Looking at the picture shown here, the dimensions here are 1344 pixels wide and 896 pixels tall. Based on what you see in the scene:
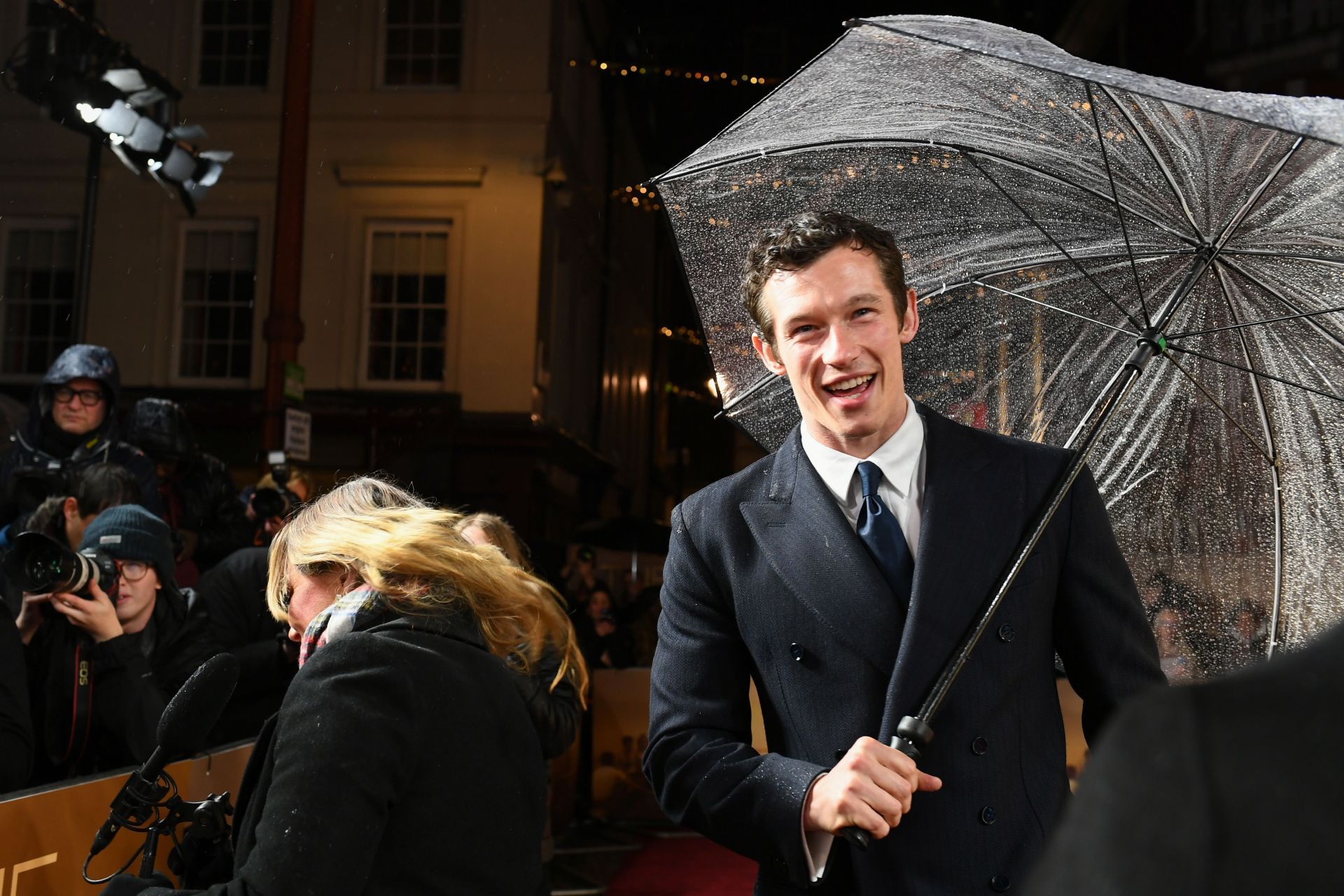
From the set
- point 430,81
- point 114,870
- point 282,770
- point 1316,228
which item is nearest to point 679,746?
point 282,770

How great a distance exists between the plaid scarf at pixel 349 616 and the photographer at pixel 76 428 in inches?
104

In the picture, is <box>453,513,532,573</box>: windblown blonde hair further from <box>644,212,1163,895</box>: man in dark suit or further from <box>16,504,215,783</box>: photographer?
<box>644,212,1163,895</box>: man in dark suit

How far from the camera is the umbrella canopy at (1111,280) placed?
6.90 feet

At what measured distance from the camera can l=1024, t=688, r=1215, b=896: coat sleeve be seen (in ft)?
1.42

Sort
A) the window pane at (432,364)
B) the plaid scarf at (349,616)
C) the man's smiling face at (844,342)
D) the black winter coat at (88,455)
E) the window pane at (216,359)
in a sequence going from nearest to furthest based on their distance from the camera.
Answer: the man's smiling face at (844,342) < the plaid scarf at (349,616) < the black winter coat at (88,455) < the window pane at (216,359) < the window pane at (432,364)

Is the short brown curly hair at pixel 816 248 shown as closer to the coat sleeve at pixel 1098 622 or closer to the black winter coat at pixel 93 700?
the coat sleeve at pixel 1098 622

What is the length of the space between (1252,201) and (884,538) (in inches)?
35.3

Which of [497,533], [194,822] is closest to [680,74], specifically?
[497,533]

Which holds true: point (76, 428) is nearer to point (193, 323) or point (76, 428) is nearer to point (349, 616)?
point (349, 616)

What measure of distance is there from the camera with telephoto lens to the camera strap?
7.0 inches

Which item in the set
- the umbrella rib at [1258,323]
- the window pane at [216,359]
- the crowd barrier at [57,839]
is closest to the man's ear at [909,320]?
the umbrella rib at [1258,323]

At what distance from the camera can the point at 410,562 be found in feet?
7.09

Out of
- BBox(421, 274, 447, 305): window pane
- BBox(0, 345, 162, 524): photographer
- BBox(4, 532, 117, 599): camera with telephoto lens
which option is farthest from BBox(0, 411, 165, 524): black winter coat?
BBox(421, 274, 447, 305): window pane

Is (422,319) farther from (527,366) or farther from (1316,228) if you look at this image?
(1316,228)
